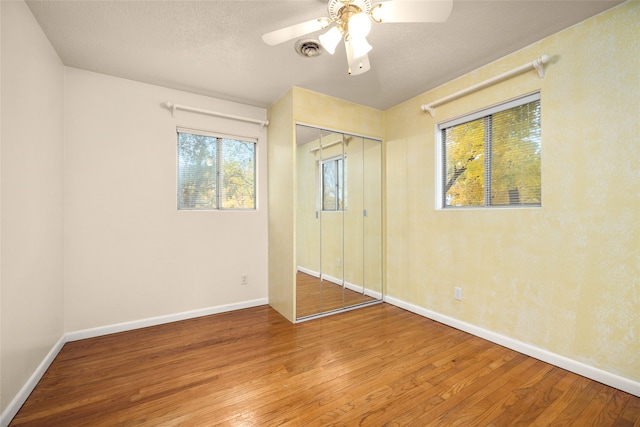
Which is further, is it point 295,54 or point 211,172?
point 211,172

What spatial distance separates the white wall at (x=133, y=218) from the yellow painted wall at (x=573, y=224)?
2.57m

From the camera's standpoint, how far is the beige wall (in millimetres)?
1545

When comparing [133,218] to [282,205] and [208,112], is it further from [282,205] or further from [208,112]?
[282,205]

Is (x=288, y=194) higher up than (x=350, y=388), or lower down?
higher up

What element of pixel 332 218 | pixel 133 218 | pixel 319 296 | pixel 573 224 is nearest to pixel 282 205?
pixel 332 218

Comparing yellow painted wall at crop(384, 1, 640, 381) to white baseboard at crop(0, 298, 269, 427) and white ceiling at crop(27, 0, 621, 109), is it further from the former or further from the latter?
white baseboard at crop(0, 298, 269, 427)

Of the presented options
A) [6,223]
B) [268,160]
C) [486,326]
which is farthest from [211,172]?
[486,326]

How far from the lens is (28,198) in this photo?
5.90ft

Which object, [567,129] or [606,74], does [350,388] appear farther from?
[606,74]

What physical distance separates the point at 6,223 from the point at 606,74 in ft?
12.4

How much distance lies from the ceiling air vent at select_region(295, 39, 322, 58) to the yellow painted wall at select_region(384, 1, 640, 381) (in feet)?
4.80

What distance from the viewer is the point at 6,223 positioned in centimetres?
154

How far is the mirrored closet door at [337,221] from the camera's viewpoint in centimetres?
304

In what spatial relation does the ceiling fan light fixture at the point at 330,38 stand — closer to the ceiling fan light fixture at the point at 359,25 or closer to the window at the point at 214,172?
the ceiling fan light fixture at the point at 359,25
